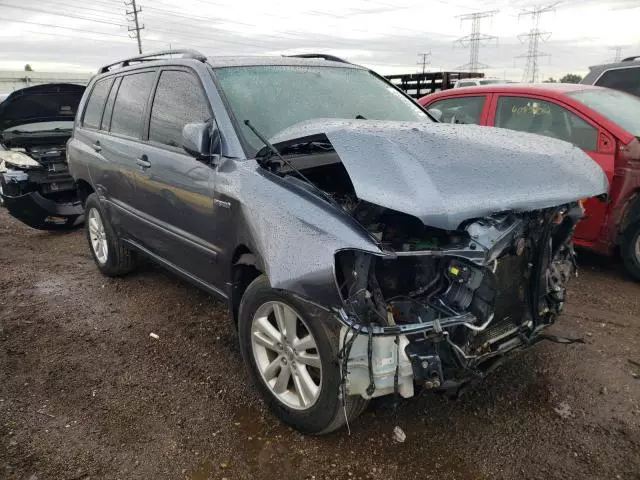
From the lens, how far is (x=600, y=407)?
2.88 metres

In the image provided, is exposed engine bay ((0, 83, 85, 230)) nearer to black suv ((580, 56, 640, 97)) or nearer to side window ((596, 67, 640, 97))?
black suv ((580, 56, 640, 97))

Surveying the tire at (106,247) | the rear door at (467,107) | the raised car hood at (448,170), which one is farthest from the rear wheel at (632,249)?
the tire at (106,247)

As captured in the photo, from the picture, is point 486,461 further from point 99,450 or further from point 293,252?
point 99,450

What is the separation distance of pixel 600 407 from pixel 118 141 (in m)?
3.96

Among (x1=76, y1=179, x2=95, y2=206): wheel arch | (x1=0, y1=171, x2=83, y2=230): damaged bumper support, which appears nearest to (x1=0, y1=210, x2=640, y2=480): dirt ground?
(x1=76, y1=179, x2=95, y2=206): wheel arch

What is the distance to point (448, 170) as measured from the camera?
2.35m

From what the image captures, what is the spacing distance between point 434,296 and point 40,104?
6805mm

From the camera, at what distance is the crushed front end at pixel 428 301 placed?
218 cm

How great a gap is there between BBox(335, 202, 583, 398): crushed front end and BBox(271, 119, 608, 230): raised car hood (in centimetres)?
13

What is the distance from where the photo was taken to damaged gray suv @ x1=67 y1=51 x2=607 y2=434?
221 cm

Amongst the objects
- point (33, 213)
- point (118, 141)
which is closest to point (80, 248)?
point (33, 213)

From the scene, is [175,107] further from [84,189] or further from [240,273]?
[84,189]

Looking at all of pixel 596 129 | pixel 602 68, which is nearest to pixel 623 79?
pixel 602 68

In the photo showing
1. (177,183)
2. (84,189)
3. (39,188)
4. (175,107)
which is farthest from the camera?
(39,188)
